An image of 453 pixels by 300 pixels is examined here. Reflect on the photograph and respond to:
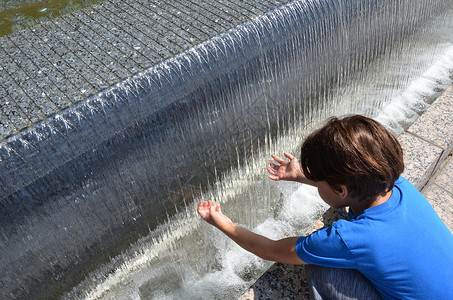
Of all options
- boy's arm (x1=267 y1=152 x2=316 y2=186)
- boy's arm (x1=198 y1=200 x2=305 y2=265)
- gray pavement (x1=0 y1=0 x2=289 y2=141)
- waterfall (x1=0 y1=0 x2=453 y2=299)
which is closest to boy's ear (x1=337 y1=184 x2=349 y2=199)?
boy's arm (x1=198 y1=200 x2=305 y2=265)

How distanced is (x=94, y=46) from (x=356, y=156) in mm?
2005

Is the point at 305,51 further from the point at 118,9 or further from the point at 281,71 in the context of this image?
the point at 118,9

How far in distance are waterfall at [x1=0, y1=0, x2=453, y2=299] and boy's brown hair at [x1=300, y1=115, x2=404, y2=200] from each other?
1277mm

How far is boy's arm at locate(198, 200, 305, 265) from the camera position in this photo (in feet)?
6.71

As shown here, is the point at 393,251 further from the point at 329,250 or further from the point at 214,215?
the point at 214,215

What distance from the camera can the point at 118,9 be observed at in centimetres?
328

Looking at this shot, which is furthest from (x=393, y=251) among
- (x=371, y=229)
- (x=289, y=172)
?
(x=289, y=172)

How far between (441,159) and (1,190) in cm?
326

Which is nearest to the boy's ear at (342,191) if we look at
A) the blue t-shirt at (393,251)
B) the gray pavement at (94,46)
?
the blue t-shirt at (393,251)

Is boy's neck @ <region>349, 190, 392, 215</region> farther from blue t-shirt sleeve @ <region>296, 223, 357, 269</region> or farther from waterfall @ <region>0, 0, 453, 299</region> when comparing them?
waterfall @ <region>0, 0, 453, 299</region>

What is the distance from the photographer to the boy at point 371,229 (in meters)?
1.75

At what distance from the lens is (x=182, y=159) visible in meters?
3.08

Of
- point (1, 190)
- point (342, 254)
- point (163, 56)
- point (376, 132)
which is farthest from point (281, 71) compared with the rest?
point (1, 190)

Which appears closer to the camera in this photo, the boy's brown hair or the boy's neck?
the boy's brown hair
